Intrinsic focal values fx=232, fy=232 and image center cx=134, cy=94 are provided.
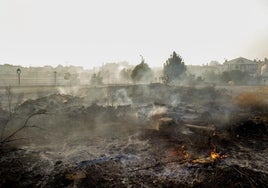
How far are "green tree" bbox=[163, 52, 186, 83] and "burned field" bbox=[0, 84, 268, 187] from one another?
64.9 ft

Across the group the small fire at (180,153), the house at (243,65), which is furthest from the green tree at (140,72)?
the house at (243,65)

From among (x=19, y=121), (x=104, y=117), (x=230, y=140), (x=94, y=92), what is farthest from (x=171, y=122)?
(x=94, y=92)

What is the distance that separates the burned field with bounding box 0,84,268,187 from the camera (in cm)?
732

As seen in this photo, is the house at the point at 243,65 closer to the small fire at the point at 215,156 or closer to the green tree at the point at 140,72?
the green tree at the point at 140,72

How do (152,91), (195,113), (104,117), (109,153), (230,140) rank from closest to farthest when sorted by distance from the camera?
1. (109,153)
2. (230,140)
3. (104,117)
4. (195,113)
5. (152,91)

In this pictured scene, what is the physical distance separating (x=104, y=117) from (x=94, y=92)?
435 inches

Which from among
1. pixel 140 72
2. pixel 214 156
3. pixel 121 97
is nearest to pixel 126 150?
pixel 214 156

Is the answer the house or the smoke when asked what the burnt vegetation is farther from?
the house

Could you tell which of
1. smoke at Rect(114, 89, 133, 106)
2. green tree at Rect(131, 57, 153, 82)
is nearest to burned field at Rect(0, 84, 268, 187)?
smoke at Rect(114, 89, 133, 106)

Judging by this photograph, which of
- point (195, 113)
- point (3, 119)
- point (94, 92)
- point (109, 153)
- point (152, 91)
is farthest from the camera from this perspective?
point (152, 91)

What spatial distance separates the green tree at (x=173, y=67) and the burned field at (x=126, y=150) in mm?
19787

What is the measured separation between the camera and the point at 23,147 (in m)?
10.4

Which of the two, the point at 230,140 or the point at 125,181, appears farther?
the point at 230,140

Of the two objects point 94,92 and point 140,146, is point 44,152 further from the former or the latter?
point 94,92
